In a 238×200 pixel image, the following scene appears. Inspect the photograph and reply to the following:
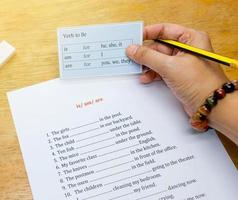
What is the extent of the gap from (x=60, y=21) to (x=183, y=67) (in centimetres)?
29

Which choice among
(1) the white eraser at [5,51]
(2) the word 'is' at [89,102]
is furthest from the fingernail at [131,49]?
(1) the white eraser at [5,51]

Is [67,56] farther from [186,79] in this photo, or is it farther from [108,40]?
[186,79]

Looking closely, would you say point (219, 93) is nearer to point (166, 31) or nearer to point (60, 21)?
point (166, 31)

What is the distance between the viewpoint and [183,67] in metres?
0.75

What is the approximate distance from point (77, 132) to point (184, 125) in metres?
0.20

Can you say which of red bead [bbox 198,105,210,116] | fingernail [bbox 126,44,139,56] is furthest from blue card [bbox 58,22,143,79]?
red bead [bbox 198,105,210,116]

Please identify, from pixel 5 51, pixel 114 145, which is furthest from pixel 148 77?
pixel 5 51

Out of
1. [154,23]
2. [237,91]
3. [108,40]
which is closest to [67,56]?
[108,40]

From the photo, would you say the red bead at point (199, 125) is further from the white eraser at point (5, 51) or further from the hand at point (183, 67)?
the white eraser at point (5, 51)

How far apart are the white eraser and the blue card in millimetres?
103

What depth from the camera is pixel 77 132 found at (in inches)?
29.5

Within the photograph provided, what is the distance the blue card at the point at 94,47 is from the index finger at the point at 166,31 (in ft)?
0.08

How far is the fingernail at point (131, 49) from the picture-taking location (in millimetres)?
780

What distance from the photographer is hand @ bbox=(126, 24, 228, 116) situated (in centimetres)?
74
